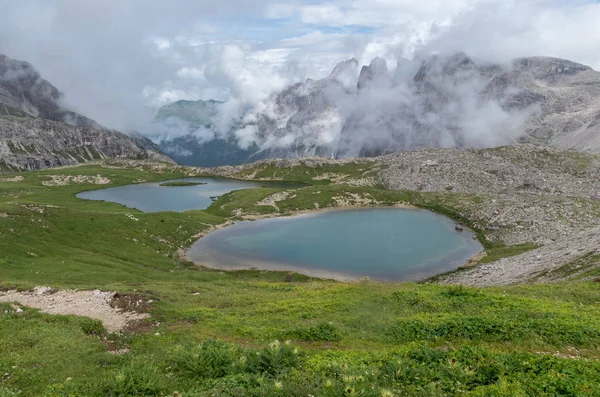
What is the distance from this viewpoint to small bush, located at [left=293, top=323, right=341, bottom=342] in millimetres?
20203

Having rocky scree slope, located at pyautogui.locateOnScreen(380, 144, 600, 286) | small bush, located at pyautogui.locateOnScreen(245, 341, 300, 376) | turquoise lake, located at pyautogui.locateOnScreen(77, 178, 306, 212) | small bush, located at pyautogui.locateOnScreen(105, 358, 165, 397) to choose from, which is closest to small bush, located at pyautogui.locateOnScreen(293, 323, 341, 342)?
small bush, located at pyautogui.locateOnScreen(245, 341, 300, 376)

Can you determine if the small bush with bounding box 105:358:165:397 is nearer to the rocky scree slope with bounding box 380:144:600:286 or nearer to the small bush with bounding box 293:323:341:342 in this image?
the small bush with bounding box 293:323:341:342

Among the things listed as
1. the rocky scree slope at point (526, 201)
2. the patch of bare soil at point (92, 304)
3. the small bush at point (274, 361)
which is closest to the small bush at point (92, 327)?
A: the patch of bare soil at point (92, 304)

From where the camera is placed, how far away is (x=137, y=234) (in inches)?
3420

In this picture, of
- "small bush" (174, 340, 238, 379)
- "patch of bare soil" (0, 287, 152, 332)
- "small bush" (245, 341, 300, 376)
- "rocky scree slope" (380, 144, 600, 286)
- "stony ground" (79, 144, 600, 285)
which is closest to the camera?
"small bush" (245, 341, 300, 376)

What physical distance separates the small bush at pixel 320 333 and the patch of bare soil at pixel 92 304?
37.9 ft

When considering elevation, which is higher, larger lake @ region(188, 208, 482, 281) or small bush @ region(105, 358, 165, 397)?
small bush @ region(105, 358, 165, 397)

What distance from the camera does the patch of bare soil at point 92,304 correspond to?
24.6m

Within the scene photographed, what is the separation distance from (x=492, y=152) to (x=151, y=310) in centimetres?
20581

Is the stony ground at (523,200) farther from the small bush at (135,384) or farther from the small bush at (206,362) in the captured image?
the small bush at (135,384)

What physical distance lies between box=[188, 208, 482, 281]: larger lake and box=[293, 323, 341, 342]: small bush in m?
50.5

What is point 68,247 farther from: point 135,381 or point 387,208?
point 387,208

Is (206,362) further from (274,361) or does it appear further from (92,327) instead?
(92,327)

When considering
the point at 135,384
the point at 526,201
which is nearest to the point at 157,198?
the point at 526,201
